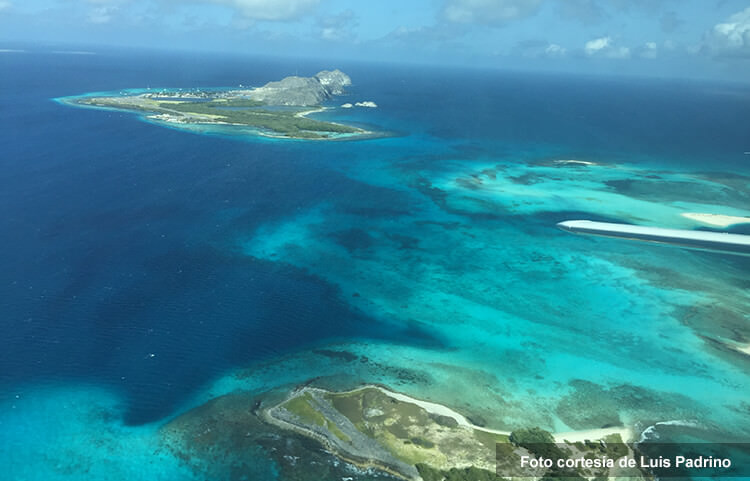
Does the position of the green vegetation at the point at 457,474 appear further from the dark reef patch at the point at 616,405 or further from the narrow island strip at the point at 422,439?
the dark reef patch at the point at 616,405

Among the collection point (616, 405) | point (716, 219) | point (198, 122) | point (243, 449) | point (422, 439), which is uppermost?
point (198, 122)

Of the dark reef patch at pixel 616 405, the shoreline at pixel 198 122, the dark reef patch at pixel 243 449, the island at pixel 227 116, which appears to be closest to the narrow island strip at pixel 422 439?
the dark reef patch at pixel 243 449

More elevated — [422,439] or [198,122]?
[198,122]

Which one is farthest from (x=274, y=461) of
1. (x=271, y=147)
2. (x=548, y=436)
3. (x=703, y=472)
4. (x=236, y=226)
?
(x=271, y=147)

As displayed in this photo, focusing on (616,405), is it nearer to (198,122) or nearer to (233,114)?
(198,122)

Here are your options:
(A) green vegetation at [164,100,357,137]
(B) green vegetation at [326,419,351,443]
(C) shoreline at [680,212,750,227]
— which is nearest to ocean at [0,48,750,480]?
(B) green vegetation at [326,419,351,443]

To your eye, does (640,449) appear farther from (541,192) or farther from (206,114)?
(206,114)

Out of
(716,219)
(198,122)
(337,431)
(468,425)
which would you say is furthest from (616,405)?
(198,122)

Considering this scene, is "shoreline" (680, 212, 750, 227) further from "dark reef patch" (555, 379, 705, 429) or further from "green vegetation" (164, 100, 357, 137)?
"green vegetation" (164, 100, 357, 137)
